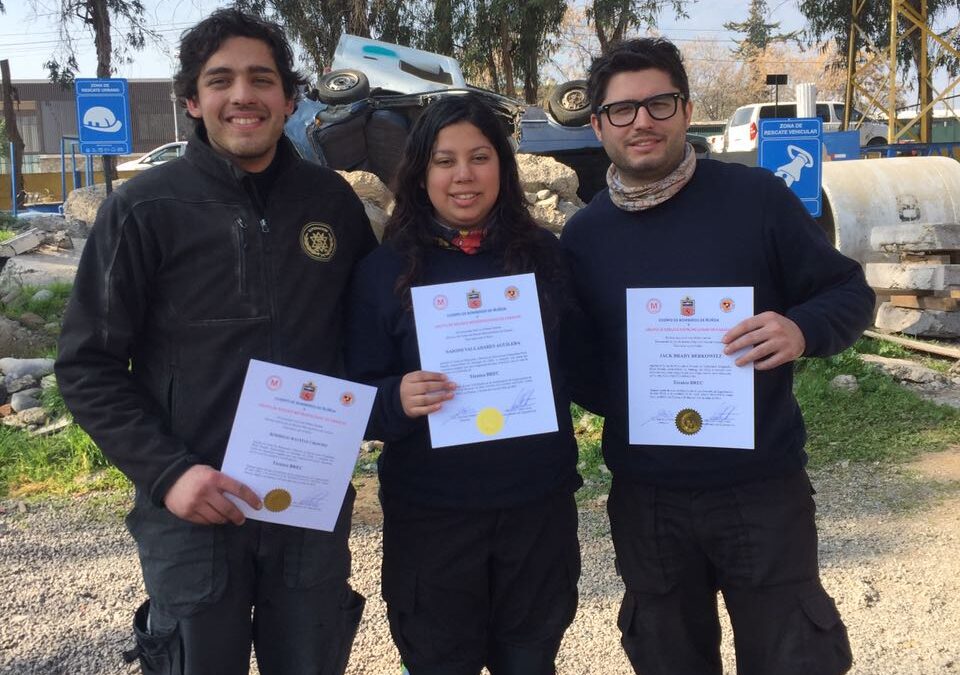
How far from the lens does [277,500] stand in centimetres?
229

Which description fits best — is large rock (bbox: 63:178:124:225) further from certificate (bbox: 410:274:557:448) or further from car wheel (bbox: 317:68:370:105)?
certificate (bbox: 410:274:557:448)

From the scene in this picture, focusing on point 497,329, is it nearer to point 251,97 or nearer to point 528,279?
point 528,279

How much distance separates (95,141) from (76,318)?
9.58 metres

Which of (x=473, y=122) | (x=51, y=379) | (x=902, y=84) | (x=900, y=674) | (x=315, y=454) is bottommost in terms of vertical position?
(x=900, y=674)

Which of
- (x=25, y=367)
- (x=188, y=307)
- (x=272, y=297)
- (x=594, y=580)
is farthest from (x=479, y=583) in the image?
(x=25, y=367)

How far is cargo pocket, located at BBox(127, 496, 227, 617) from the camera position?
2.24 meters

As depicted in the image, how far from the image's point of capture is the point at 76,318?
2189mm

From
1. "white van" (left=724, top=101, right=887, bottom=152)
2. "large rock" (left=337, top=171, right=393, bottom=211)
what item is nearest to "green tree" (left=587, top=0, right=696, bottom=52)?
"white van" (left=724, top=101, right=887, bottom=152)

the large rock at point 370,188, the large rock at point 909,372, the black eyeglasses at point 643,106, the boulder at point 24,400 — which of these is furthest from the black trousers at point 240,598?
the large rock at point 370,188

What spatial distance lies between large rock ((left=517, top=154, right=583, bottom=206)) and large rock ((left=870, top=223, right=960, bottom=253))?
3846mm

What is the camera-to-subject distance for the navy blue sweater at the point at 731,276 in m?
2.35

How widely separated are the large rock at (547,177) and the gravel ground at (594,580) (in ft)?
21.9

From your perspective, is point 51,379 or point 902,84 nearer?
point 51,379

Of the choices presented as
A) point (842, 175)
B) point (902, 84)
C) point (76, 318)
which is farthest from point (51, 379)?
point (902, 84)
